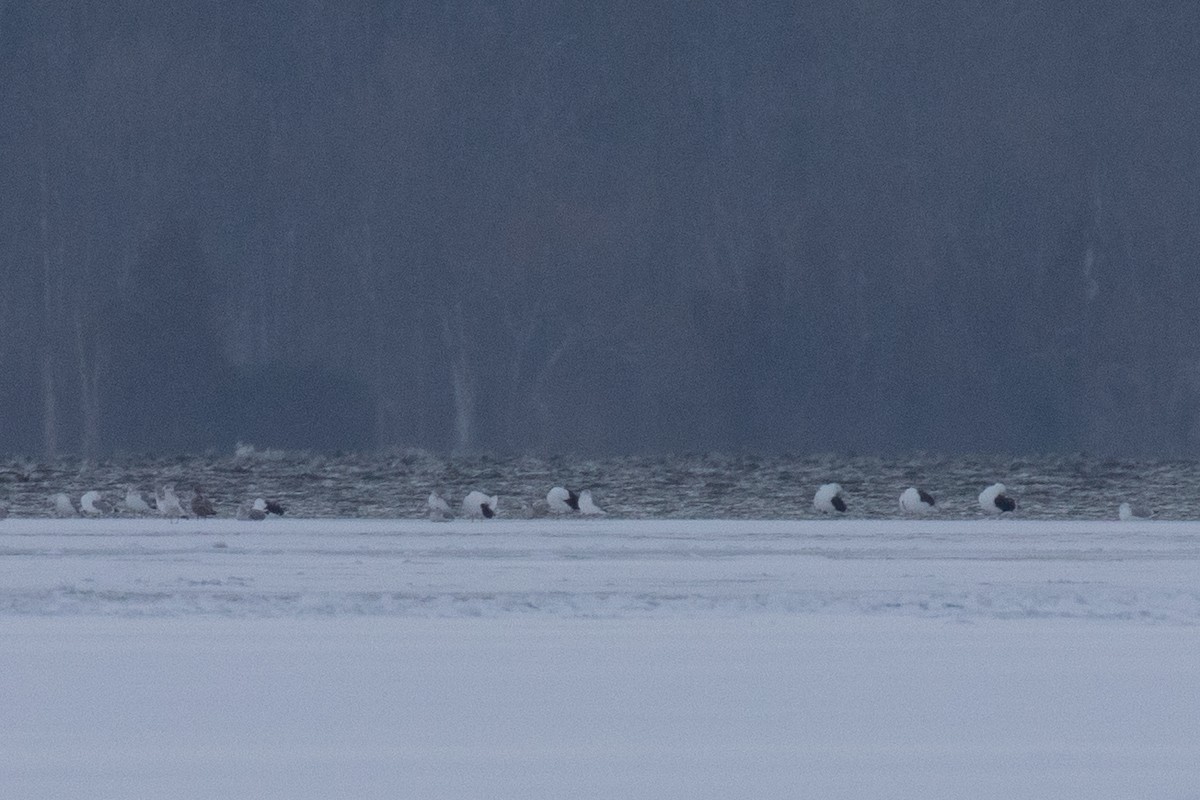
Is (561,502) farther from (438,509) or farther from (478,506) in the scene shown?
(438,509)

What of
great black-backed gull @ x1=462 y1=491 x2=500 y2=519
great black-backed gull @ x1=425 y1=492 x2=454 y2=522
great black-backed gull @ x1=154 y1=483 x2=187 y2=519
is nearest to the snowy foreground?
great black-backed gull @ x1=425 y1=492 x2=454 y2=522

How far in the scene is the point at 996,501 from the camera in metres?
20.2

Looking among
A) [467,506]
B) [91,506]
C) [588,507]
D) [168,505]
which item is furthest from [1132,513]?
[91,506]

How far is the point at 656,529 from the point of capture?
1677cm

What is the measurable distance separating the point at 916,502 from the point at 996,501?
86 cm

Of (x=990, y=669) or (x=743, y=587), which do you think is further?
(x=743, y=587)

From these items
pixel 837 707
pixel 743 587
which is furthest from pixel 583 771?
pixel 743 587

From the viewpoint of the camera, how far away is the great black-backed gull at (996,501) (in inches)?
790

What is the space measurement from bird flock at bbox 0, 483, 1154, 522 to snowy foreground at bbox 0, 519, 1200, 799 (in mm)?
6323

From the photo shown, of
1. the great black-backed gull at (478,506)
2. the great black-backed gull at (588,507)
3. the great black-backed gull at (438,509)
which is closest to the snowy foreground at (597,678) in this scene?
the great black-backed gull at (438,509)

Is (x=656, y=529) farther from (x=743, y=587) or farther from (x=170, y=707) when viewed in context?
(x=170, y=707)

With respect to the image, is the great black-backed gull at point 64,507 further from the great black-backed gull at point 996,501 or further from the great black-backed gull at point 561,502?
the great black-backed gull at point 996,501

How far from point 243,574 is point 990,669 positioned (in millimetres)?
5573

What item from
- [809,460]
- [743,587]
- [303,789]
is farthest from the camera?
[809,460]
